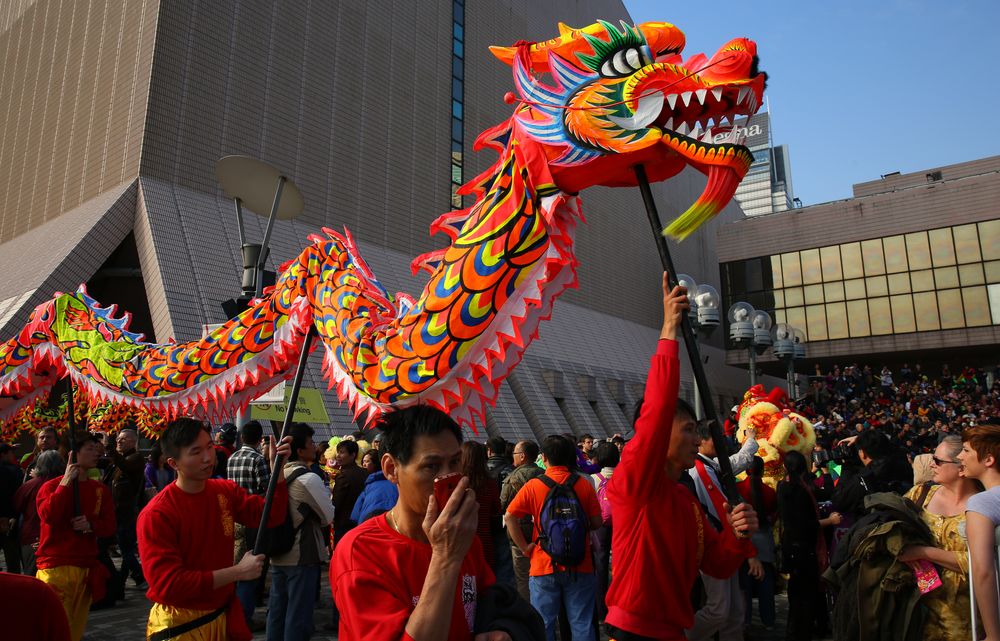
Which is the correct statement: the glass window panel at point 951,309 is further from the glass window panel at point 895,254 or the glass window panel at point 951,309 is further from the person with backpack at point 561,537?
the person with backpack at point 561,537

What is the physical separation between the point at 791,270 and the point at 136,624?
95.1 ft

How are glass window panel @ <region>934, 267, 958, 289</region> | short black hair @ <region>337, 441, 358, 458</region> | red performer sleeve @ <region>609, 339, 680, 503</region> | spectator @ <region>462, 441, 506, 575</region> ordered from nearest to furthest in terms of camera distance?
red performer sleeve @ <region>609, 339, 680, 503</region>
spectator @ <region>462, 441, 506, 575</region>
short black hair @ <region>337, 441, 358, 458</region>
glass window panel @ <region>934, 267, 958, 289</region>

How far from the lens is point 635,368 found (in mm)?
26500

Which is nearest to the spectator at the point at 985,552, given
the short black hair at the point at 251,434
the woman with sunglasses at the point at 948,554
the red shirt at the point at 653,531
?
the woman with sunglasses at the point at 948,554

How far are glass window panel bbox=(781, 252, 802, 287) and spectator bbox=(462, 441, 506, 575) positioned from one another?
27.7 metres

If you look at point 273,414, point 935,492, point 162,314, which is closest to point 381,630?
point 935,492

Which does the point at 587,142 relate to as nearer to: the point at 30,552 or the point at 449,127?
the point at 30,552

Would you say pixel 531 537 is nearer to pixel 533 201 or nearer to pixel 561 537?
pixel 561 537

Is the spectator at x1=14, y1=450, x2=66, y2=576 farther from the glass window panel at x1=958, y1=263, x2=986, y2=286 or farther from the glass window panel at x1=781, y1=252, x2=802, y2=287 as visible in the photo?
the glass window panel at x1=958, y1=263, x2=986, y2=286

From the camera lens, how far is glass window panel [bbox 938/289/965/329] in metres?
27.0

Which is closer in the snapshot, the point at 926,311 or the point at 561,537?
the point at 561,537

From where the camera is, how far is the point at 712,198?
3.43 metres

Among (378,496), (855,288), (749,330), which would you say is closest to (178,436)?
(378,496)

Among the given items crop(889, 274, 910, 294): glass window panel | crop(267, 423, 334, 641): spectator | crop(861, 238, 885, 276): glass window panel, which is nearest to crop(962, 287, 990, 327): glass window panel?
crop(889, 274, 910, 294): glass window panel
